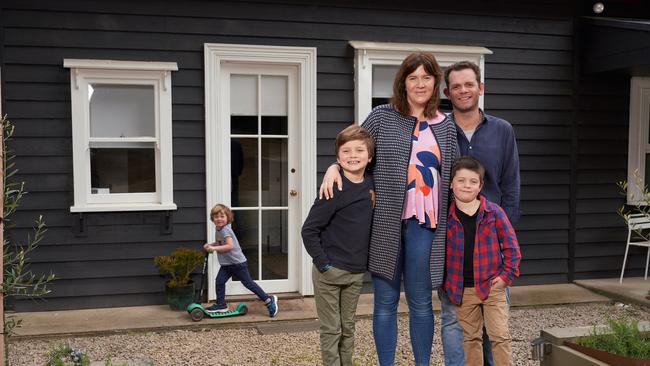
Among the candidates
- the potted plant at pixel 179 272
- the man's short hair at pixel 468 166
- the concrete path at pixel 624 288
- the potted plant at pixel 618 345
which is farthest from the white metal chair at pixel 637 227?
the potted plant at pixel 179 272

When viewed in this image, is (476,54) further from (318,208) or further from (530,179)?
(318,208)

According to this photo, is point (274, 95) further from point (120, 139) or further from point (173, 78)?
point (120, 139)

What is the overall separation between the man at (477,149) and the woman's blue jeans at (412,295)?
0.12m

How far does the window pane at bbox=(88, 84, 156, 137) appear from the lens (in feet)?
16.3

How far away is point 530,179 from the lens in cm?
588

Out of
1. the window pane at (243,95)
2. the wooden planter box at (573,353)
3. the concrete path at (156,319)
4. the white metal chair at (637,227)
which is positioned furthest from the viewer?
the white metal chair at (637,227)

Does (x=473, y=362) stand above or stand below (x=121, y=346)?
above

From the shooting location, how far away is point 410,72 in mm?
2730

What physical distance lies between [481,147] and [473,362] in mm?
966

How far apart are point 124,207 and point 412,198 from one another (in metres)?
2.98

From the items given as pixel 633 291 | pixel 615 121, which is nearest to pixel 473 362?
pixel 633 291

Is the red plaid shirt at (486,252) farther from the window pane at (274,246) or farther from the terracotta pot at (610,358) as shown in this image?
the window pane at (274,246)

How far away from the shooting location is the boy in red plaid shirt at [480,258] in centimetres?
274

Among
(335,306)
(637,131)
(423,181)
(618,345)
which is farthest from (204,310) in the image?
(637,131)
